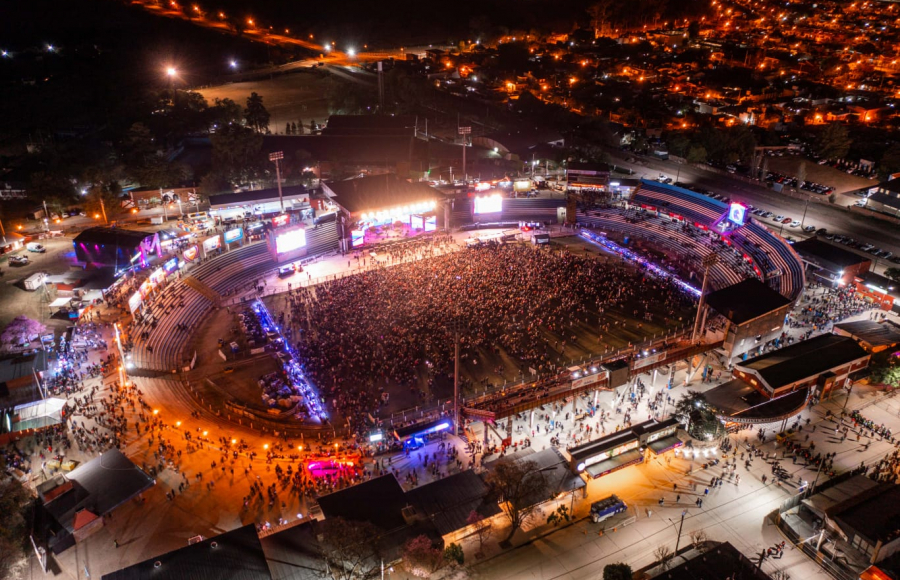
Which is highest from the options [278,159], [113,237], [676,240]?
[278,159]

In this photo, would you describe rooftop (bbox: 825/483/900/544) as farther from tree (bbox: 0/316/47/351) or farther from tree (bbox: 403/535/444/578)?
tree (bbox: 0/316/47/351)

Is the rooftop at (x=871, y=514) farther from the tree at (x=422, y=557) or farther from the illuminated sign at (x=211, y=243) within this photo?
the illuminated sign at (x=211, y=243)

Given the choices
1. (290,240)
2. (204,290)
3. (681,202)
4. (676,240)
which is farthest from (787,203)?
(204,290)

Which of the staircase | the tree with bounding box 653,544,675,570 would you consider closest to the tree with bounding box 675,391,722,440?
the tree with bounding box 653,544,675,570

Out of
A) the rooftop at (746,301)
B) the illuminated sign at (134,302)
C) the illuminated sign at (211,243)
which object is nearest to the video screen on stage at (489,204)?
the illuminated sign at (211,243)

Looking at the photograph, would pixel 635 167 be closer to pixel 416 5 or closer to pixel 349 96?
pixel 349 96

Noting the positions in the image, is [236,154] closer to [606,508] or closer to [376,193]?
[376,193]
